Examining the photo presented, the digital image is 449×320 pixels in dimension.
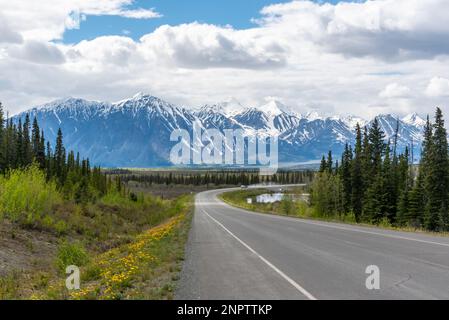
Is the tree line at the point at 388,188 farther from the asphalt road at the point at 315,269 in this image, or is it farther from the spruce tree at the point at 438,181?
the asphalt road at the point at 315,269

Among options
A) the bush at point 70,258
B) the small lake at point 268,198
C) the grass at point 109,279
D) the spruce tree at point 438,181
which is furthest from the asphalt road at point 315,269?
the small lake at point 268,198

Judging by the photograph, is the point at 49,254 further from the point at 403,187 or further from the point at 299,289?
the point at 403,187

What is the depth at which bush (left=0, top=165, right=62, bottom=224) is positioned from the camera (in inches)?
910

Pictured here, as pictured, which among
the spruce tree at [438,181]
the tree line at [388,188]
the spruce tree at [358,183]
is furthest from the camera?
the spruce tree at [358,183]

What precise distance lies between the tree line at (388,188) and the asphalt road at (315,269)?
34893 mm

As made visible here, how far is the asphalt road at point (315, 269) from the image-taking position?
964 cm

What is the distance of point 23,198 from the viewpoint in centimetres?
2448

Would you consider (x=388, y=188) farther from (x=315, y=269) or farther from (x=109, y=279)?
(x=109, y=279)

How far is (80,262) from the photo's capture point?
1797cm

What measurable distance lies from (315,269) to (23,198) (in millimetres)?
16669

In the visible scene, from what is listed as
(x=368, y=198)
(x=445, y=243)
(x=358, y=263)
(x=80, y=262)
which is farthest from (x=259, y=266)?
(x=368, y=198)

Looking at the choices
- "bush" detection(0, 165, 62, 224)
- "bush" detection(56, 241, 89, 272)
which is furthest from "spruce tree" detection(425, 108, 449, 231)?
"bush" detection(56, 241, 89, 272)

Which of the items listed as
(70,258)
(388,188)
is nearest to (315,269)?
(70,258)

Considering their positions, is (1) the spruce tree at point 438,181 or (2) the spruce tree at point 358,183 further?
(2) the spruce tree at point 358,183
